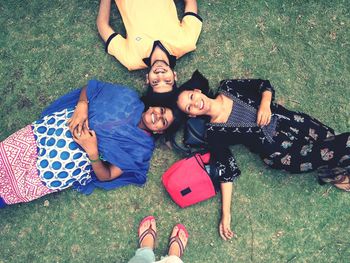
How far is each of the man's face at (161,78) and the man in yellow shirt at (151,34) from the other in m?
0.11

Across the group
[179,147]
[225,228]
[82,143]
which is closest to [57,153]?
[82,143]

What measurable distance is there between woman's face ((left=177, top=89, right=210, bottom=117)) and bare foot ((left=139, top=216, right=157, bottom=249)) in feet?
4.72

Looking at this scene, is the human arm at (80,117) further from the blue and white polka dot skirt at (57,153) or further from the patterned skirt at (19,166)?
the patterned skirt at (19,166)

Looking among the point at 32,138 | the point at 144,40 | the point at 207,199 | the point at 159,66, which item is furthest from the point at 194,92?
the point at 32,138

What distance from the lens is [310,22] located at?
5.18 meters

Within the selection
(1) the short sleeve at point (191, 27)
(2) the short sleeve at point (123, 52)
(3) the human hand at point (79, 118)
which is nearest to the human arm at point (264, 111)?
(1) the short sleeve at point (191, 27)

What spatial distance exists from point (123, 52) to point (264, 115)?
1.82 m

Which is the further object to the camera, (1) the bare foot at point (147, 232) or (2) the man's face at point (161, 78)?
(1) the bare foot at point (147, 232)

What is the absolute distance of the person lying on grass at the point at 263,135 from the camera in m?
4.48

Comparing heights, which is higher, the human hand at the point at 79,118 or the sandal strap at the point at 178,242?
the human hand at the point at 79,118

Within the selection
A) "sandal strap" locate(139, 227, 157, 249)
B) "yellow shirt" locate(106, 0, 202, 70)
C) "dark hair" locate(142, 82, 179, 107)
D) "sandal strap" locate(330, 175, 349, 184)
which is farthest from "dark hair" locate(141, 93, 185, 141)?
"sandal strap" locate(330, 175, 349, 184)

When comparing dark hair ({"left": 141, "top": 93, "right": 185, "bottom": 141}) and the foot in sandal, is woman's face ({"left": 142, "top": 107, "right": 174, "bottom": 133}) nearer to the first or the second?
dark hair ({"left": 141, "top": 93, "right": 185, "bottom": 141})

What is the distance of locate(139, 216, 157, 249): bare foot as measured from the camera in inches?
186

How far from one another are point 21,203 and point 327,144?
11.9 ft
